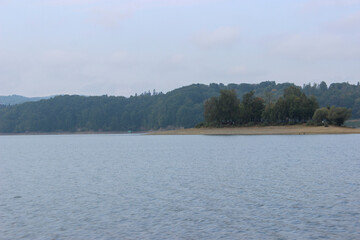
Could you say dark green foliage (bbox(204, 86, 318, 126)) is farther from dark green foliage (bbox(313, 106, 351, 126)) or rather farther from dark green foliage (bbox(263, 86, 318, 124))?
dark green foliage (bbox(313, 106, 351, 126))

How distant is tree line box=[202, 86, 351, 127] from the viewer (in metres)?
160

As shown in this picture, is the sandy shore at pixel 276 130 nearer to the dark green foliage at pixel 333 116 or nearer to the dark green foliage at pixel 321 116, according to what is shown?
the dark green foliage at pixel 321 116

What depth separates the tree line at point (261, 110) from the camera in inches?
6284

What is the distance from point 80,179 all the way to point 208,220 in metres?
20.9

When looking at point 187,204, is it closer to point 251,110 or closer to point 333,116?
point 333,116

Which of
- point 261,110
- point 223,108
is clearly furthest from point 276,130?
point 223,108

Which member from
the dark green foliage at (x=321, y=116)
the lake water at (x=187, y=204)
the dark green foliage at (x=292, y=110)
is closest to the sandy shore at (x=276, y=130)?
the dark green foliage at (x=321, y=116)

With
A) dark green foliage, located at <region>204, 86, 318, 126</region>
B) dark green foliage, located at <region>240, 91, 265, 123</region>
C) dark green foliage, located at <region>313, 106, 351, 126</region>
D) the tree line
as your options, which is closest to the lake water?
dark green foliage, located at <region>313, 106, 351, 126</region>

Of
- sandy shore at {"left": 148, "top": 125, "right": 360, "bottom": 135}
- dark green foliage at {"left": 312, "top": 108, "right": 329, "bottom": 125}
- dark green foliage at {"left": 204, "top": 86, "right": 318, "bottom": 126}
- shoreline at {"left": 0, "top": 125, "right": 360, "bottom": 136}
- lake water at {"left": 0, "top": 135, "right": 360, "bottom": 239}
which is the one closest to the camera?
lake water at {"left": 0, "top": 135, "right": 360, "bottom": 239}

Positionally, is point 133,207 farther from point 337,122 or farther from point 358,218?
point 337,122

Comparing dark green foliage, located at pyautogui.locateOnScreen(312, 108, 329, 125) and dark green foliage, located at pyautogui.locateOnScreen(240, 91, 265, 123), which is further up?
dark green foliage, located at pyautogui.locateOnScreen(240, 91, 265, 123)

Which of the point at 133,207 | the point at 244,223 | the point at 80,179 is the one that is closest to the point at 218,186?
the point at 133,207

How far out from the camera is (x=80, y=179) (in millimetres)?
40469

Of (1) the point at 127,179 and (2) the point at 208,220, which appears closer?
(2) the point at 208,220
